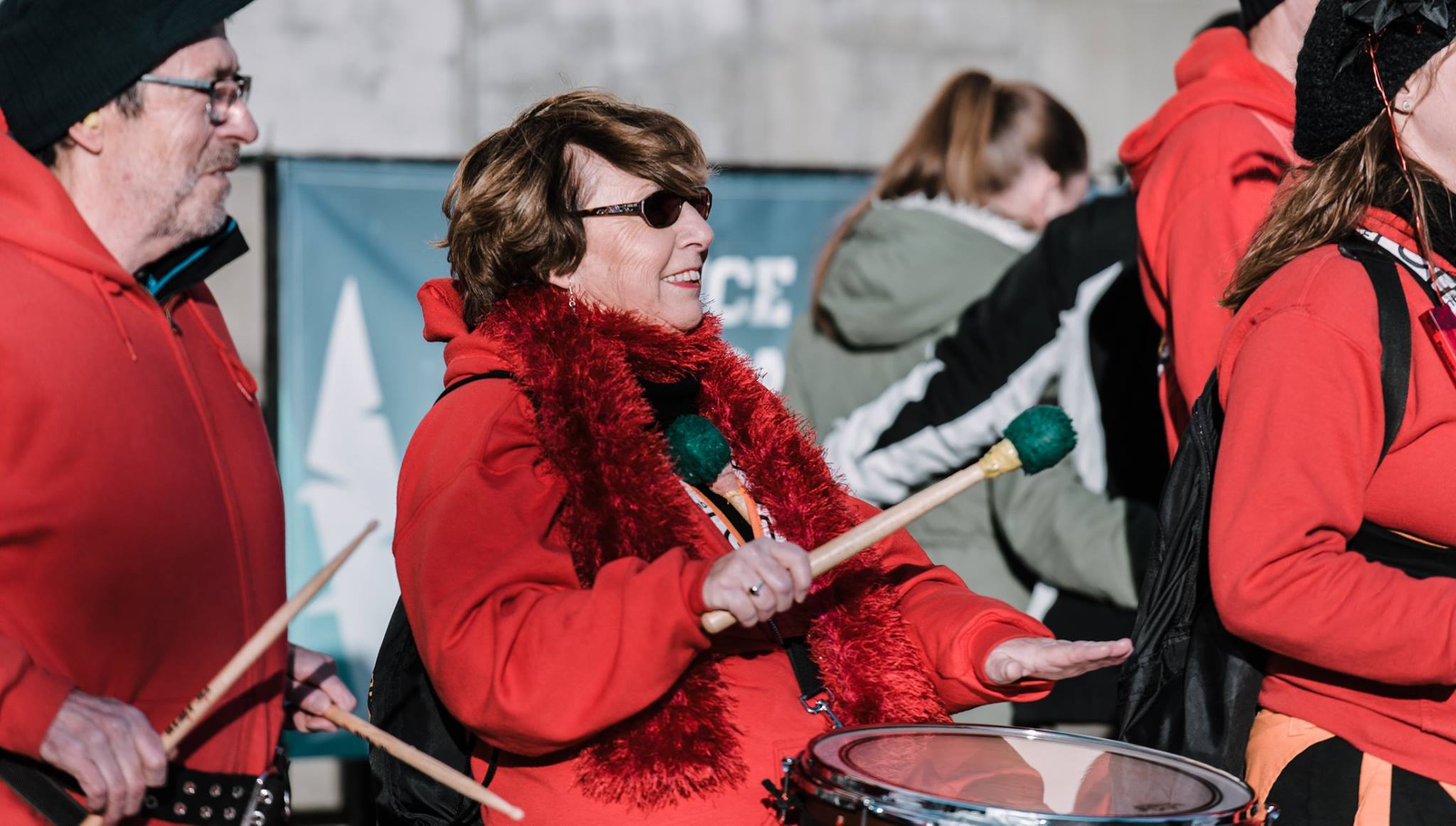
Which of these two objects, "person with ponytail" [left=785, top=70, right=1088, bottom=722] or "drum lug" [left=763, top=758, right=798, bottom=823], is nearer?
"drum lug" [left=763, top=758, right=798, bottom=823]

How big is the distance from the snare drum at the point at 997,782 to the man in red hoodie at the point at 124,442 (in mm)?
825

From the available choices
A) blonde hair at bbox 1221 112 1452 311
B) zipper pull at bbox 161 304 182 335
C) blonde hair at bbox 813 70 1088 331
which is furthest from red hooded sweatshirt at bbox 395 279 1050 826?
blonde hair at bbox 813 70 1088 331

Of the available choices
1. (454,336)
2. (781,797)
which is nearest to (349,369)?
(454,336)

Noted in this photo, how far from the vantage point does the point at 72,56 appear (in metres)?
2.21

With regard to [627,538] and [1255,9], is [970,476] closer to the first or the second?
[627,538]

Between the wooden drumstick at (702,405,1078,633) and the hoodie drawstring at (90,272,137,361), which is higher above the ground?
the hoodie drawstring at (90,272,137,361)

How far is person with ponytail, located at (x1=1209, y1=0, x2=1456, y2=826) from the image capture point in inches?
81.4

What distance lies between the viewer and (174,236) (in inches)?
91.4

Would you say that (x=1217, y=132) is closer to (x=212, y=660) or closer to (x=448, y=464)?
(x=448, y=464)

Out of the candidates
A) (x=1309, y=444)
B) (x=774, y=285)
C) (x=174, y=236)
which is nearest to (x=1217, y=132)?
(x=1309, y=444)

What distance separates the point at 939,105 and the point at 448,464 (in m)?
2.82

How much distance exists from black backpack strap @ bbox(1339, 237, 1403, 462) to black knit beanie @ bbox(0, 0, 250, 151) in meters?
1.72

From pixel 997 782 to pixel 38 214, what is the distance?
1471mm

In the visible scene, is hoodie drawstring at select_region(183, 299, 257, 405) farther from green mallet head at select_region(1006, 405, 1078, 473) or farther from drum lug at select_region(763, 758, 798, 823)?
green mallet head at select_region(1006, 405, 1078, 473)
